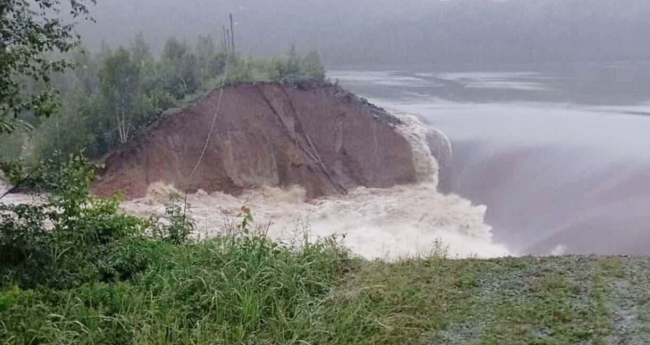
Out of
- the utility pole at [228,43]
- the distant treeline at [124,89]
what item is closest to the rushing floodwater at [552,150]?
the distant treeline at [124,89]

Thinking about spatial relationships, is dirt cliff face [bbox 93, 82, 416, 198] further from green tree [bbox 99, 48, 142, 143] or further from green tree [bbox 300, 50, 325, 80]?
green tree [bbox 300, 50, 325, 80]

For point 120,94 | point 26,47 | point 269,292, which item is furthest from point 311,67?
point 269,292

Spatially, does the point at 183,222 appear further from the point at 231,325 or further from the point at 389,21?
the point at 389,21

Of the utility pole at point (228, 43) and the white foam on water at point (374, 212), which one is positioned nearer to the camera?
the white foam on water at point (374, 212)

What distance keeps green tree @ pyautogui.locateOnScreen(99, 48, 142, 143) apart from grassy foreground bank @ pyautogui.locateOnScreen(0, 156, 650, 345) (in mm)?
→ 10771

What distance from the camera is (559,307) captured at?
14.9ft

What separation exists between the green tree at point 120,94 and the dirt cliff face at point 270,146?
65cm

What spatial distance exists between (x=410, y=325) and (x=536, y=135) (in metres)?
13.7

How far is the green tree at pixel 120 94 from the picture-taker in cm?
1656

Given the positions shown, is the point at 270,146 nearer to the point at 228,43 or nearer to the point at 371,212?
the point at 371,212

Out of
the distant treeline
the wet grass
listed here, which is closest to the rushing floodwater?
the distant treeline

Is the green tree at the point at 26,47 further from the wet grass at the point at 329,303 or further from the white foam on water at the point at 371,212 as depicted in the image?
the white foam on water at the point at 371,212

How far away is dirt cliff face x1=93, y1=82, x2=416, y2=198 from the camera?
16.2 m

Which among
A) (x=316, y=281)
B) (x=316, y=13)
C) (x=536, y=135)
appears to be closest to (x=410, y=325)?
(x=316, y=281)
